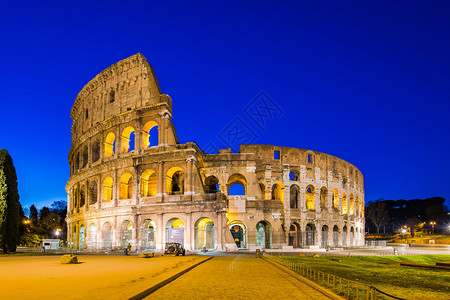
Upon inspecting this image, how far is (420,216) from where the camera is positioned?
95.9m

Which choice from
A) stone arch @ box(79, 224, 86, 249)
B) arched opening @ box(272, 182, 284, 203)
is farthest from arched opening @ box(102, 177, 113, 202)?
arched opening @ box(272, 182, 284, 203)

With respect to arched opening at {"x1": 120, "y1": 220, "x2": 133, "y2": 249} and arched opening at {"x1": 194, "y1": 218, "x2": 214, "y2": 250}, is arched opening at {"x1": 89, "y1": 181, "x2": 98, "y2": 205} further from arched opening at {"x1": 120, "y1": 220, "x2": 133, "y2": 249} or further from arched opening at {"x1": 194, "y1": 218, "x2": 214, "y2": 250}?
arched opening at {"x1": 194, "y1": 218, "x2": 214, "y2": 250}

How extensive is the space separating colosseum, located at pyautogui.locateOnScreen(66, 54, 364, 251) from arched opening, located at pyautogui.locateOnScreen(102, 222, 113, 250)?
0.31ft

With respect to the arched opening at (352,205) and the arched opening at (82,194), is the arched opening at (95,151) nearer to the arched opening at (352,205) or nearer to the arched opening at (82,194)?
the arched opening at (82,194)

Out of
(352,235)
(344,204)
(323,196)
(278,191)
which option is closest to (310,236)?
(278,191)

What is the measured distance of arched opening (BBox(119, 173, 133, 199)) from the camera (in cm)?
3528

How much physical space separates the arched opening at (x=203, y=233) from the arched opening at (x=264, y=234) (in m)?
Answer: 4.80

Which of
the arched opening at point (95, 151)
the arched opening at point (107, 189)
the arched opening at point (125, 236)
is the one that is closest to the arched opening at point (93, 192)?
the arched opening at point (95, 151)

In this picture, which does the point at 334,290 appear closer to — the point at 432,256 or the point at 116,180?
the point at 432,256

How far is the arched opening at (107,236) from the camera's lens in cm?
3478

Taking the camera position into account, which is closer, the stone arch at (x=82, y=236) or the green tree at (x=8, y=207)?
the green tree at (x=8, y=207)

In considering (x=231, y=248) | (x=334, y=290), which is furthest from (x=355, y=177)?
(x=334, y=290)

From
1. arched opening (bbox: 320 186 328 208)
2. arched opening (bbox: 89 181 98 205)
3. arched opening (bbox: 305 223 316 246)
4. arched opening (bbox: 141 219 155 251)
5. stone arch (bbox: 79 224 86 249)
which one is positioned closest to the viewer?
arched opening (bbox: 141 219 155 251)

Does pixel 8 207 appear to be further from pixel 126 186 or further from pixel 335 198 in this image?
pixel 335 198
